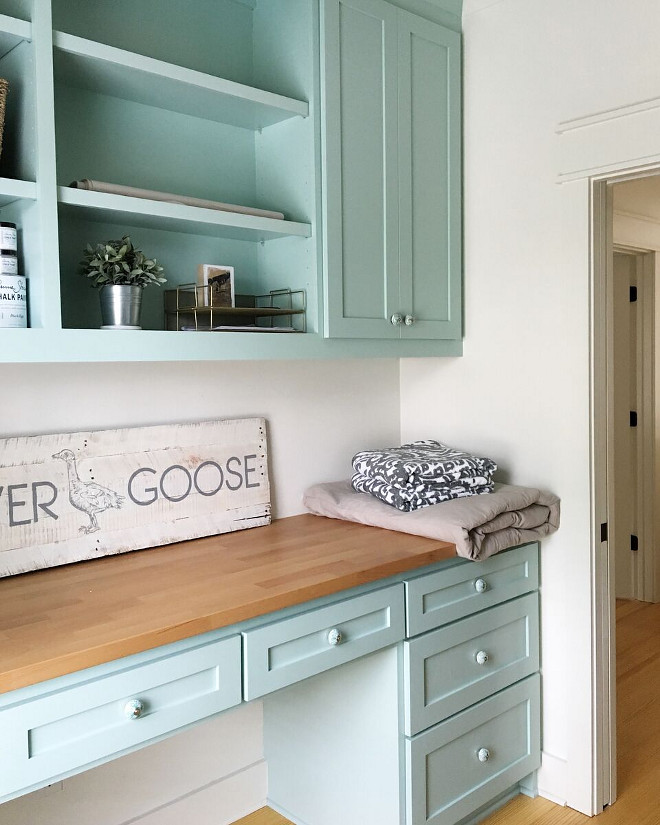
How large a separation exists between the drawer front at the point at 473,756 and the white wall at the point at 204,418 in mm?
626

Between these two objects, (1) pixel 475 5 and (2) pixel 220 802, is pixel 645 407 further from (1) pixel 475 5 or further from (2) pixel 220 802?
(2) pixel 220 802

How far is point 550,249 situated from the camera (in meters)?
2.35

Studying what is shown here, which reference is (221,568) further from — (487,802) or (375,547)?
(487,802)

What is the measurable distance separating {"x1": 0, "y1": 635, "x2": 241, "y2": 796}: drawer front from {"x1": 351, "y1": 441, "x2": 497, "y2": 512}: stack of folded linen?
0.80 m

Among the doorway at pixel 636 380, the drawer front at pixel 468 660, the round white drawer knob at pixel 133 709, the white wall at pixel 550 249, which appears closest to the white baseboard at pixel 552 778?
the white wall at pixel 550 249

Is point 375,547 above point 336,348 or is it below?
below

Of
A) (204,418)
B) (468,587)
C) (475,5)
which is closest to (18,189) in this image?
(204,418)

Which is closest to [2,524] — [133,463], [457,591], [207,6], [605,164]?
[133,463]

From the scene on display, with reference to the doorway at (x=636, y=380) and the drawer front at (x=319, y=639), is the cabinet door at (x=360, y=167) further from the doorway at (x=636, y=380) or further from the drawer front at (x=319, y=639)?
the doorway at (x=636, y=380)

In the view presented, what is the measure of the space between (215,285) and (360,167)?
21.5 inches

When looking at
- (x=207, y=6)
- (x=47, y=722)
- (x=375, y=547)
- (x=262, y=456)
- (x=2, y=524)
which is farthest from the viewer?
Answer: (x=262, y=456)

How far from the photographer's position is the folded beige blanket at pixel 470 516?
6.85 feet

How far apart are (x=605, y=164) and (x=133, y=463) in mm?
1557

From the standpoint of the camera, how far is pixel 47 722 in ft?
4.42
